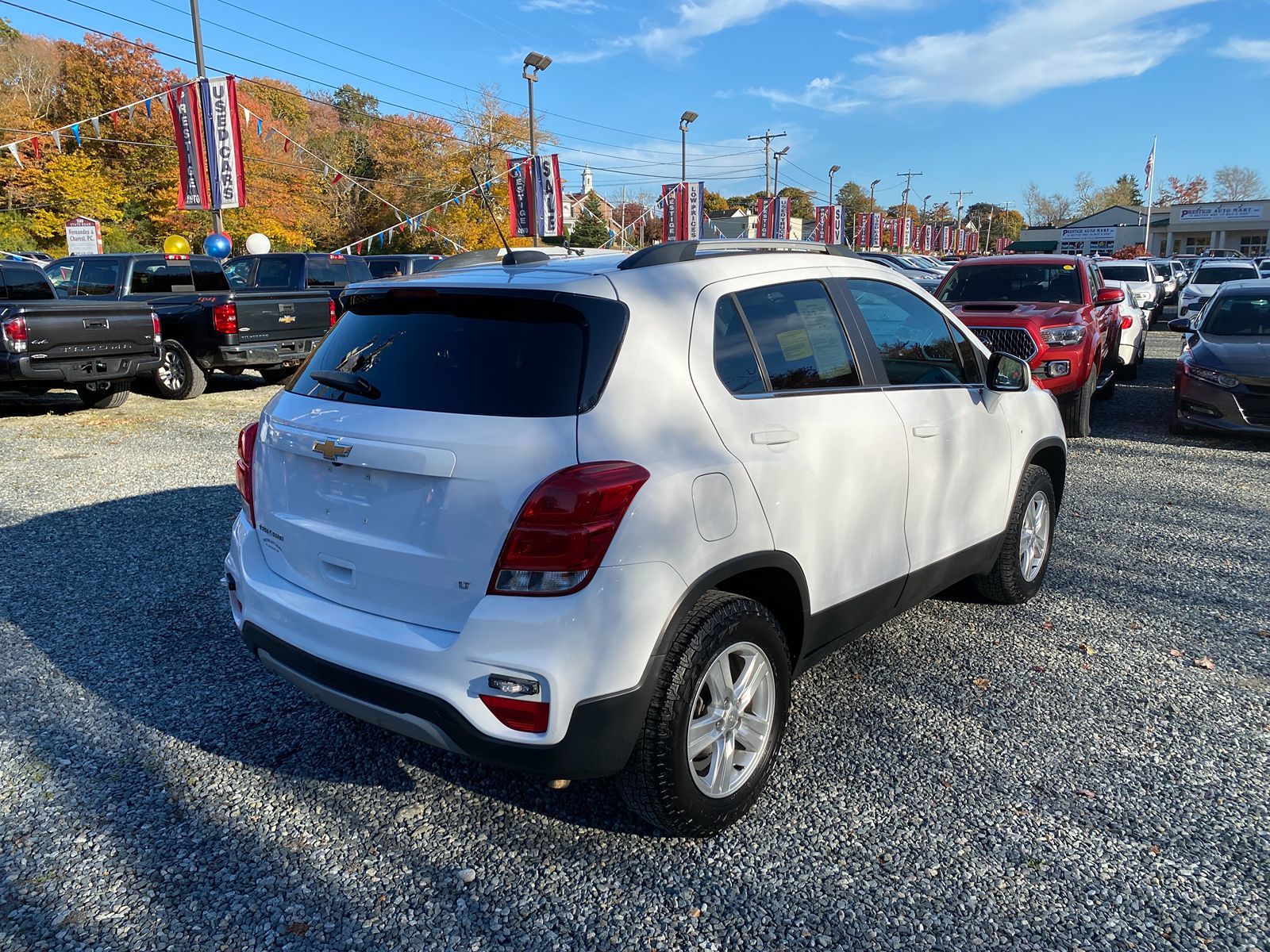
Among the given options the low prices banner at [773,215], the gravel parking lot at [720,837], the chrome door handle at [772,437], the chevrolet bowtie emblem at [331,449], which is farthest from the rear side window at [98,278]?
the low prices banner at [773,215]

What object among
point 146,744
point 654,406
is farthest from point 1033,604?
point 146,744

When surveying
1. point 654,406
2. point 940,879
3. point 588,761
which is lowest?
point 940,879

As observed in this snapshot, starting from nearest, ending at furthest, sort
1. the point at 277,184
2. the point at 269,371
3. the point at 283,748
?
the point at 283,748 < the point at 269,371 < the point at 277,184

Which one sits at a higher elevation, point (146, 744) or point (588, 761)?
point (588, 761)

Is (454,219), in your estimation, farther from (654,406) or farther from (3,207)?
(654,406)

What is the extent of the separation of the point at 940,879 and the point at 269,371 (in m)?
13.6

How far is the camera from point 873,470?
336 cm

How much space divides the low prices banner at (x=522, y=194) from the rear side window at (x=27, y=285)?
16960 mm

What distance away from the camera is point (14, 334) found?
968 cm

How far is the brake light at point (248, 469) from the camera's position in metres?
3.21

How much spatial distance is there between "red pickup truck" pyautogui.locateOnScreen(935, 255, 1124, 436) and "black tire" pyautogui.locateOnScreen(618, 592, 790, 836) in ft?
23.1

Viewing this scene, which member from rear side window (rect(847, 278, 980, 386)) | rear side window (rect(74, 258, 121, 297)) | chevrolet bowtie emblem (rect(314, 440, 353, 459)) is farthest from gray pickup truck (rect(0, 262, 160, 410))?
rear side window (rect(847, 278, 980, 386))

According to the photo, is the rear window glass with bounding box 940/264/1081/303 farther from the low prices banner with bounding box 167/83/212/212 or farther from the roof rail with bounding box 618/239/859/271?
the low prices banner with bounding box 167/83/212/212

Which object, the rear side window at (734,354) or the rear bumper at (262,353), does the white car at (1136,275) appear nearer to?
the rear bumper at (262,353)
